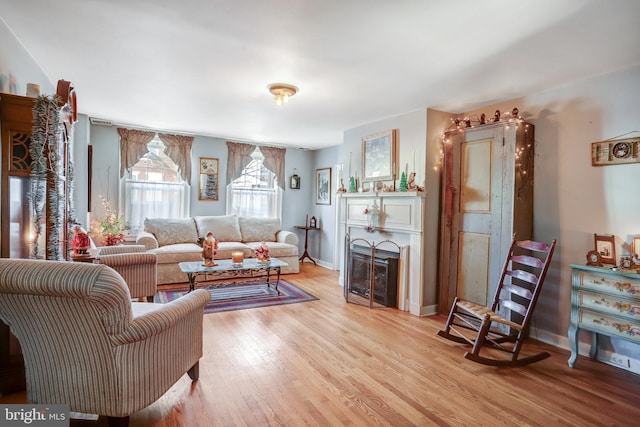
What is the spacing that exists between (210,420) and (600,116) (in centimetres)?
373

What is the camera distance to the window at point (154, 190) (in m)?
5.56

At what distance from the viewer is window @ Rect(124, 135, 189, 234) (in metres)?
5.56

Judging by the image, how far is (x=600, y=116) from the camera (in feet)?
9.55

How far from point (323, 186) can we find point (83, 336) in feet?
18.1

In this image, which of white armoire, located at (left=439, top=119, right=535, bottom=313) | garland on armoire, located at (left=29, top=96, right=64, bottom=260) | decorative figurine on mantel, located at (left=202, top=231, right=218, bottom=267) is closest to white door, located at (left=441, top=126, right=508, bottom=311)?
white armoire, located at (left=439, top=119, right=535, bottom=313)

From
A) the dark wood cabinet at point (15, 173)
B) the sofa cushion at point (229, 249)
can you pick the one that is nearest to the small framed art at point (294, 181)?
the sofa cushion at point (229, 249)

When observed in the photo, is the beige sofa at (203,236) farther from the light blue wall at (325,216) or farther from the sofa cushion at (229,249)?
the light blue wall at (325,216)

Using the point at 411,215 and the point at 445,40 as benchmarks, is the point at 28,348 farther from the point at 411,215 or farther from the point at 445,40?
the point at 411,215

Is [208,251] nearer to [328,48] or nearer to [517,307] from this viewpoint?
[328,48]

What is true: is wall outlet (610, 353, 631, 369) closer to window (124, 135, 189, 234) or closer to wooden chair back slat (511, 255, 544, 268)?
wooden chair back slat (511, 255, 544, 268)

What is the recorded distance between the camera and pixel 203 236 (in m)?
5.79

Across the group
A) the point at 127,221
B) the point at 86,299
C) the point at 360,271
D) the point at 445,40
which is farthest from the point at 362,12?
the point at 127,221

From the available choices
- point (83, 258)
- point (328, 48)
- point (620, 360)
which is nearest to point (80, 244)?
point (83, 258)

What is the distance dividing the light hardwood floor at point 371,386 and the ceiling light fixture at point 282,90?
7.43 feet
